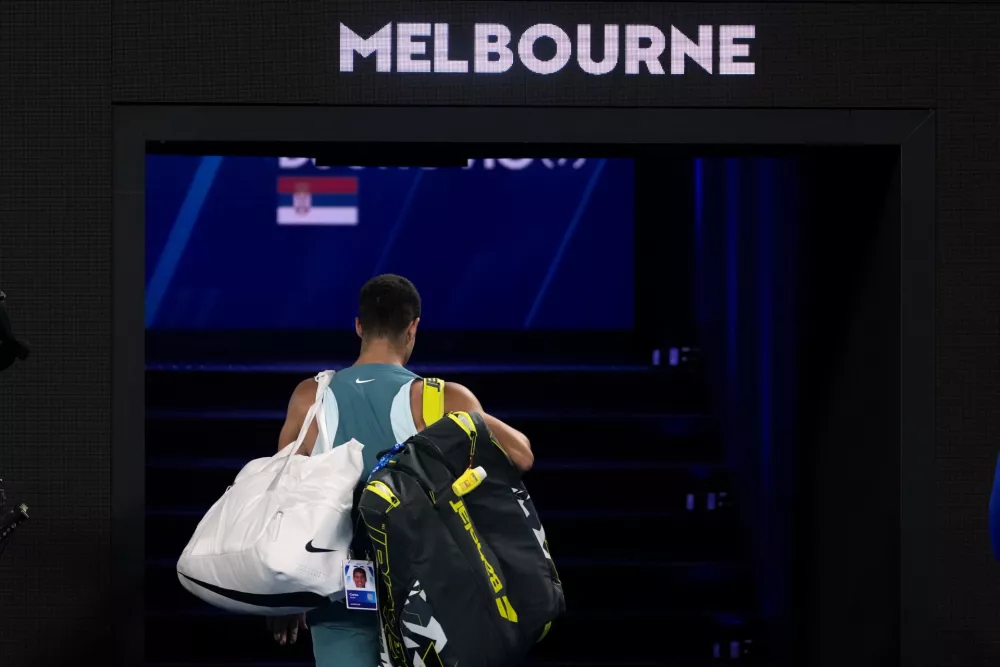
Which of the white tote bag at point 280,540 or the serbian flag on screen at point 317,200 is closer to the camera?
the white tote bag at point 280,540

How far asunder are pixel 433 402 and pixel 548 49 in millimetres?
1297

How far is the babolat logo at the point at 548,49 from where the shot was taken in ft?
11.1

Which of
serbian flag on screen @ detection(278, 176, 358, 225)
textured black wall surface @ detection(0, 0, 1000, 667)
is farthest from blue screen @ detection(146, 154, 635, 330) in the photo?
textured black wall surface @ detection(0, 0, 1000, 667)

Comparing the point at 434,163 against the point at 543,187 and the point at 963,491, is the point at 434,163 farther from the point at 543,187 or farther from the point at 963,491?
the point at 543,187

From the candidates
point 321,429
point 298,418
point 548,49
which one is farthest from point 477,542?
point 548,49

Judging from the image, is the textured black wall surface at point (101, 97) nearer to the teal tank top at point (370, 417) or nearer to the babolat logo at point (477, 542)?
the teal tank top at point (370, 417)

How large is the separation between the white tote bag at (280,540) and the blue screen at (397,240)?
14.9ft

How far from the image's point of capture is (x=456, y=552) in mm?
2400

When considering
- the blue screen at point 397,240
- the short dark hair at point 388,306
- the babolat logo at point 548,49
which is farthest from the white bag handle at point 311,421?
the blue screen at point 397,240

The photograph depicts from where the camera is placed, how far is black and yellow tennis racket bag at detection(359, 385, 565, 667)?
2.37 m

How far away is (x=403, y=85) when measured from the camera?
3393 mm

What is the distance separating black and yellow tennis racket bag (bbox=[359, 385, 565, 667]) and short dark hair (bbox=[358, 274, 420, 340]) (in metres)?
0.36

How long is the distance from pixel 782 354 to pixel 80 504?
114 inches

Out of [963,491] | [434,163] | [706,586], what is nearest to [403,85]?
[434,163]
